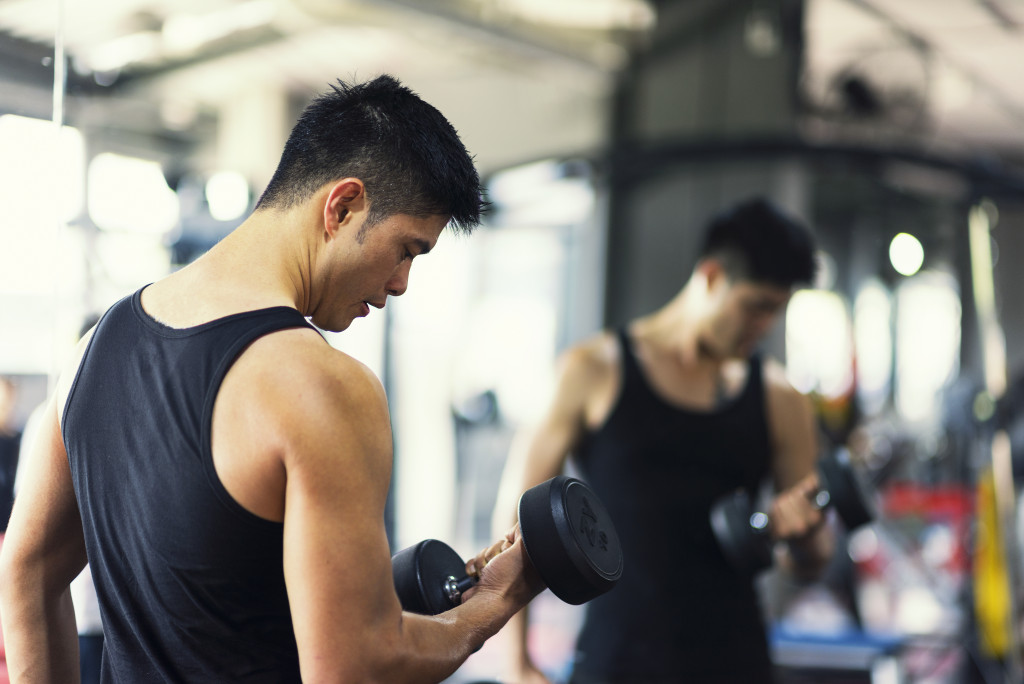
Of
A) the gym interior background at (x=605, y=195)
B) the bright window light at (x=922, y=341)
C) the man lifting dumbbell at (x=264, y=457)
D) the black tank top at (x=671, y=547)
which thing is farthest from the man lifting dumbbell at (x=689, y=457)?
the bright window light at (x=922, y=341)

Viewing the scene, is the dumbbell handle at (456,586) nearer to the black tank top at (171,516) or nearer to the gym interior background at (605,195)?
the black tank top at (171,516)

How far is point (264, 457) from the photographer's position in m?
0.84

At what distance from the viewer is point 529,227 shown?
4.97 m

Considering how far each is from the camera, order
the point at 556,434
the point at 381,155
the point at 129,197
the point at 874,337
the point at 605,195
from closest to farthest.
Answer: the point at 381,155 < the point at 556,434 < the point at 129,197 < the point at 605,195 < the point at 874,337

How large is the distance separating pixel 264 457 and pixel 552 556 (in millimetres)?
368

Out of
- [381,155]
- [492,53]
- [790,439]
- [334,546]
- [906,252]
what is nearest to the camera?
[334,546]

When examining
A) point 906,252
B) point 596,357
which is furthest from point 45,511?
point 906,252

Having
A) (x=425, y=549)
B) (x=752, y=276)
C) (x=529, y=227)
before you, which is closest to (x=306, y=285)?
(x=425, y=549)

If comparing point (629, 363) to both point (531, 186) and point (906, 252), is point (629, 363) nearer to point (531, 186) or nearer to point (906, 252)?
point (531, 186)

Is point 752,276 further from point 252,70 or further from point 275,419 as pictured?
point 252,70

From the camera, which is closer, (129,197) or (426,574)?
(426,574)

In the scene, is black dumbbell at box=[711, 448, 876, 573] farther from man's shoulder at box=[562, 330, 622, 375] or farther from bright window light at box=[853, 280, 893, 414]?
bright window light at box=[853, 280, 893, 414]

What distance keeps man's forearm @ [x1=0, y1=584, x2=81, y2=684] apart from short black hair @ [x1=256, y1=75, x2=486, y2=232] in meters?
0.53

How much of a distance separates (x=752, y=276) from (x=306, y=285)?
122 cm
